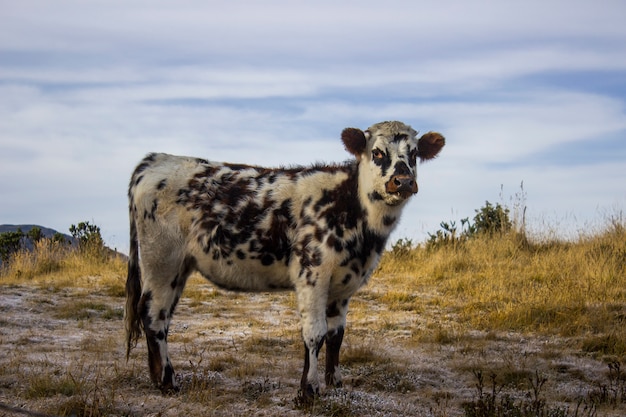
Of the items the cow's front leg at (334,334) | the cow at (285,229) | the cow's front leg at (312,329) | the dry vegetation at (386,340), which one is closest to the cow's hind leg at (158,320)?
the cow at (285,229)

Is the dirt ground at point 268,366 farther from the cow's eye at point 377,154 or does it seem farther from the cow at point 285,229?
the cow's eye at point 377,154

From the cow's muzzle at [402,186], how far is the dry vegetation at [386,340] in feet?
6.62

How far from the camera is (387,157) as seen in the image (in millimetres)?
7254

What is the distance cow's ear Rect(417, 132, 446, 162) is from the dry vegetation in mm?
2485

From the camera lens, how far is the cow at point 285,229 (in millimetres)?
7094

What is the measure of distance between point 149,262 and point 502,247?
33.5ft

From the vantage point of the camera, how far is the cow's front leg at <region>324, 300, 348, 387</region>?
7539 millimetres

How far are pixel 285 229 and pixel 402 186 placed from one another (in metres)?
1.29

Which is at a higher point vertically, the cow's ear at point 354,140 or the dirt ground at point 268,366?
the cow's ear at point 354,140

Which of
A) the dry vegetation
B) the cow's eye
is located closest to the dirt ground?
the dry vegetation

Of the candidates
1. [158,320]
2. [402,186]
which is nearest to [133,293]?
[158,320]

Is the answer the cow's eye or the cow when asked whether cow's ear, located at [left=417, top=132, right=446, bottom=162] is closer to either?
the cow

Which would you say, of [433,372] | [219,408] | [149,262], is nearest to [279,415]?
[219,408]

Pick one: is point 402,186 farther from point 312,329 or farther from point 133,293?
point 133,293
